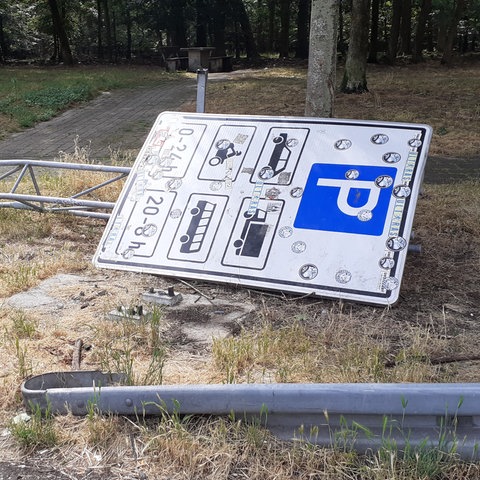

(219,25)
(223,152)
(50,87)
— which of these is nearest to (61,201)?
(223,152)

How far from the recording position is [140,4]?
108ft

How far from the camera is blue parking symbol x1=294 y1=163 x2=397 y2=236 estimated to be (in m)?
5.02

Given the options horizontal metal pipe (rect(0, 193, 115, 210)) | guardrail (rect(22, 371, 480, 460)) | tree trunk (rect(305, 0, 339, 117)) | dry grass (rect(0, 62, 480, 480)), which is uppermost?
tree trunk (rect(305, 0, 339, 117))

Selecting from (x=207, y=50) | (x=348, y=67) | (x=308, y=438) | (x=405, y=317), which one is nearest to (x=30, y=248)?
(x=405, y=317)

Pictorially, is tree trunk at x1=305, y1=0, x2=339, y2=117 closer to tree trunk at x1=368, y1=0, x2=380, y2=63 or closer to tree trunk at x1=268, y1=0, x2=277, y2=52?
tree trunk at x1=368, y1=0, x2=380, y2=63

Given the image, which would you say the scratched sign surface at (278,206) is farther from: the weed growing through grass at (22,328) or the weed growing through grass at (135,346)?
the weed growing through grass at (22,328)

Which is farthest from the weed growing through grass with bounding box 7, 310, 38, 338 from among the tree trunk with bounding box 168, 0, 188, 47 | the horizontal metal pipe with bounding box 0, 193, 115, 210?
the tree trunk with bounding box 168, 0, 188, 47

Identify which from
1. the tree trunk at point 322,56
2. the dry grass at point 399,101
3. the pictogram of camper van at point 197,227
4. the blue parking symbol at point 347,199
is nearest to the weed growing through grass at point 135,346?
the pictogram of camper van at point 197,227

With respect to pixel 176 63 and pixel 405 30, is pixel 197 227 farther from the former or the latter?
pixel 405 30

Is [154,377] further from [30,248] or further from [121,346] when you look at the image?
[30,248]

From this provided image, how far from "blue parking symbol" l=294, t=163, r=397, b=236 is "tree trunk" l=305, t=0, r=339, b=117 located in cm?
A: 219

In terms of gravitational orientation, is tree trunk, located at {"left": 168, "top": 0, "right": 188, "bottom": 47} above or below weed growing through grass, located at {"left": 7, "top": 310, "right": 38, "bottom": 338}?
above

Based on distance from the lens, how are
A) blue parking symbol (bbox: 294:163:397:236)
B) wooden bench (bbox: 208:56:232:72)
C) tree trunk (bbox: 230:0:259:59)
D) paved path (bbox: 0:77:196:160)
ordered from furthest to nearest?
tree trunk (bbox: 230:0:259:59) → wooden bench (bbox: 208:56:232:72) → paved path (bbox: 0:77:196:160) → blue parking symbol (bbox: 294:163:397:236)

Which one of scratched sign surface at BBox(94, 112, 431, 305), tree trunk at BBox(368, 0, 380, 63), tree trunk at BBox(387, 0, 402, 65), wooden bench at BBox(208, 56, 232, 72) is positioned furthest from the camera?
tree trunk at BBox(368, 0, 380, 63)
